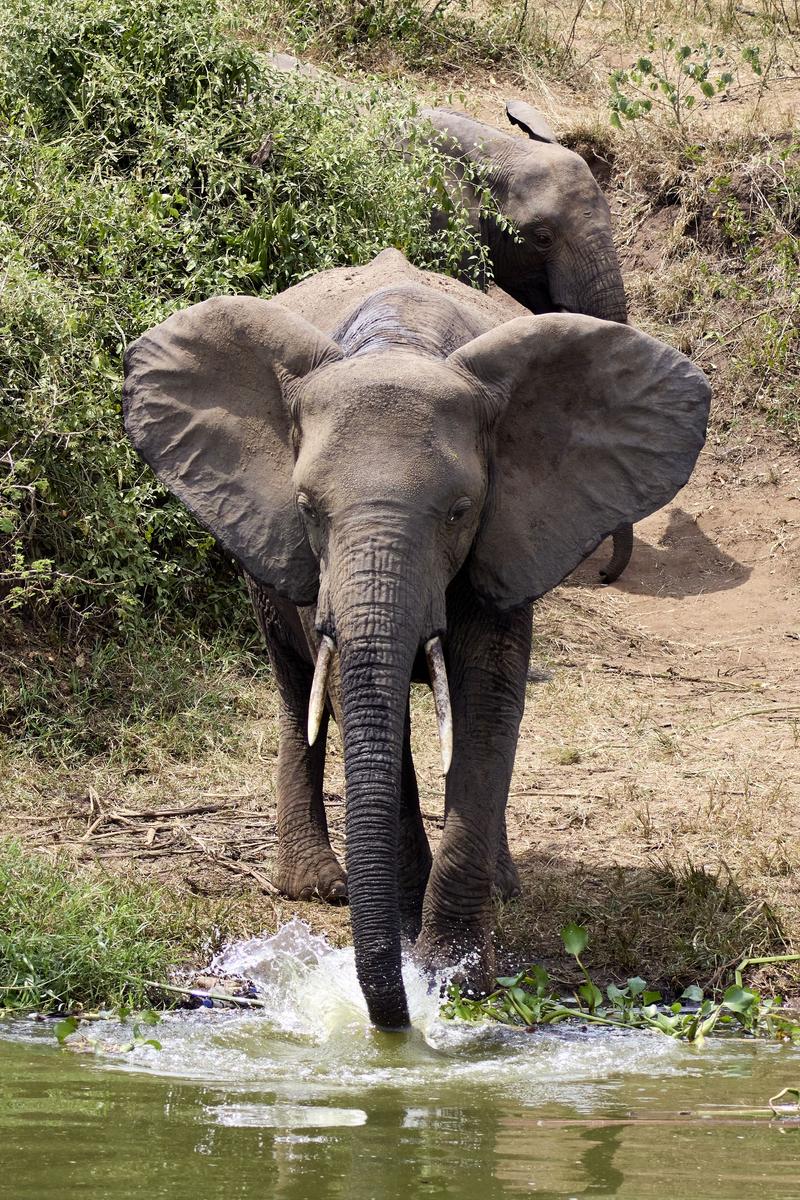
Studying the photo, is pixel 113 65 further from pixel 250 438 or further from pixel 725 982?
pixel 725 982

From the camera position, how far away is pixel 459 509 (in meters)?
4.66

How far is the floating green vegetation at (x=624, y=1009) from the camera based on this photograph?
189 inches

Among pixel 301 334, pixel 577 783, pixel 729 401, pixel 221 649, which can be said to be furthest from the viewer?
pixel 729 401

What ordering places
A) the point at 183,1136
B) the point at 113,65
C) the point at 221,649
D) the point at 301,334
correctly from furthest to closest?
the point at 113,65, the point at 221,649, the point at 301,334, the point at 183,1136

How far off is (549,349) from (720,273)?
931cm

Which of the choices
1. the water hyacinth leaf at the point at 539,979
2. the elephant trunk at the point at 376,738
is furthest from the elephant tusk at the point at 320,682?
the water hyacinth leaf at the point at 539,979

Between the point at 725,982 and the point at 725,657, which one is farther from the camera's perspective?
the point at 725,657

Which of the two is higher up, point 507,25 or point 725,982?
point 725,982

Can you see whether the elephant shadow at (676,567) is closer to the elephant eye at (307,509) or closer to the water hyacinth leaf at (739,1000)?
the water hyacinth leaf at (739,1000)

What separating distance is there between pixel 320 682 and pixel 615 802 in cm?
270

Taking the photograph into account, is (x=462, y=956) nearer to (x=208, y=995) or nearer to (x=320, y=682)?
(x=208, y=995)

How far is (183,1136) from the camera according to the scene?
3486 mm

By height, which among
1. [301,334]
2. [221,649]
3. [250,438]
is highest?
[301,334]

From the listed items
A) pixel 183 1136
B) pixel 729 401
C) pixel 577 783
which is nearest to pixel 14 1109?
pixel 183 1136
